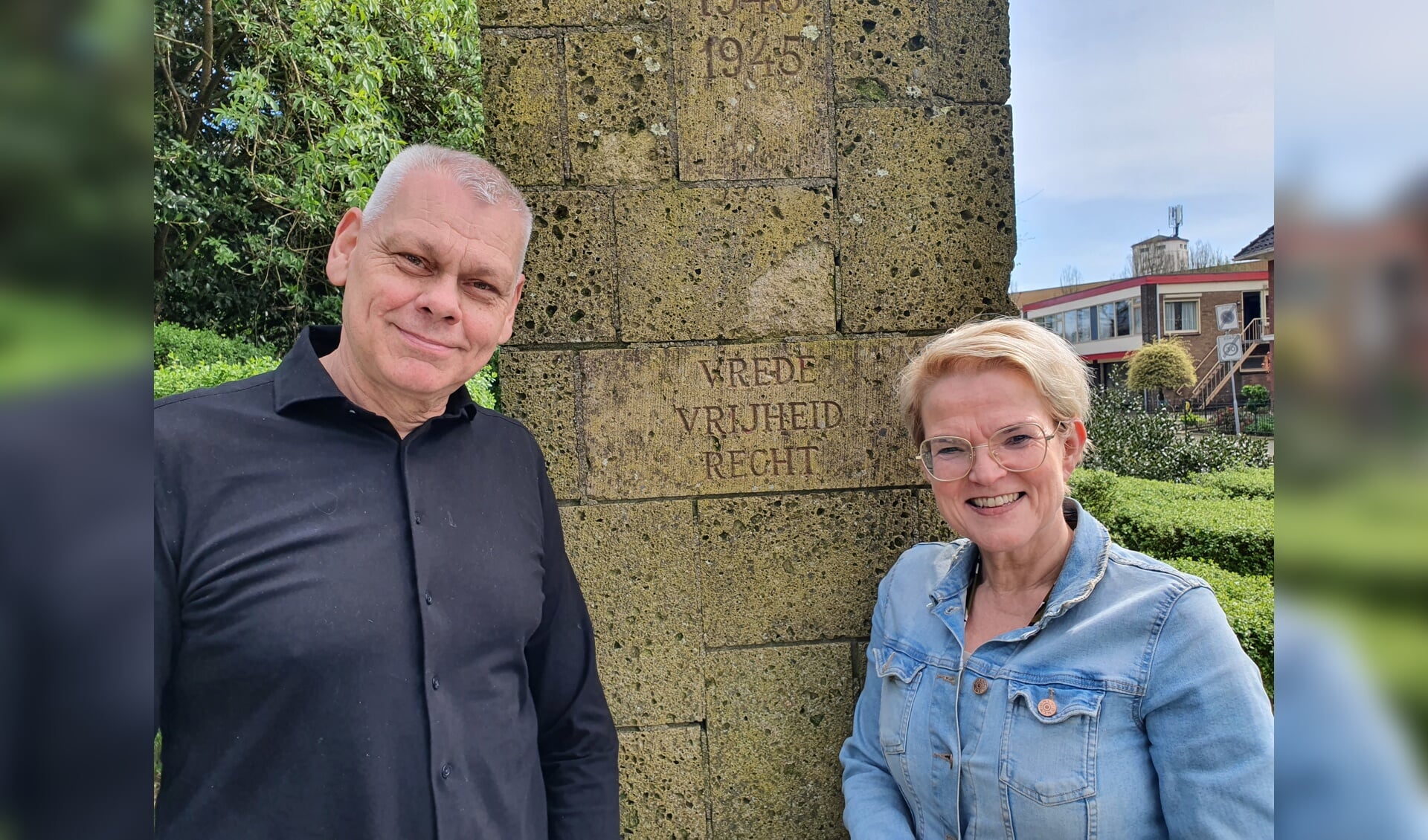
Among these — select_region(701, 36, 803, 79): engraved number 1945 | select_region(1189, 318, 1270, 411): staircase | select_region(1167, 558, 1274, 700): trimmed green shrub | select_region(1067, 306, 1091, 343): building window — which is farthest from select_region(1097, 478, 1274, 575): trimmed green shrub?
select_region(1067, 306, 1091, 343): building window

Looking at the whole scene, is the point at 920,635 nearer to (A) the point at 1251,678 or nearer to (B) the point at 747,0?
(A) the point at 1251,678

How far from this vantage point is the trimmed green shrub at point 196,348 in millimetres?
8367

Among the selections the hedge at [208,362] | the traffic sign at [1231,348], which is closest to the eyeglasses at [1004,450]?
the hedge at [208,362]

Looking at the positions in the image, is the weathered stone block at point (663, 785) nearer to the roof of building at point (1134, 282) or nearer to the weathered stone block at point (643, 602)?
the weathered stone block at point (643, 602)

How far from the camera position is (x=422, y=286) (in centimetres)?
179

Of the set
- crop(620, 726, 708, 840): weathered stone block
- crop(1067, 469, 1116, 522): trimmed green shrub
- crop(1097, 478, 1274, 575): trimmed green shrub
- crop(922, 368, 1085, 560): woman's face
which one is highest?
crop(922, 368, 1085, 560): woman's face

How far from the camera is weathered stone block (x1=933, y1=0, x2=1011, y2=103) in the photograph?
2.64m

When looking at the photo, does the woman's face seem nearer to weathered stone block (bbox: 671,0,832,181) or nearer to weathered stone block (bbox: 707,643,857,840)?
weathered stone block (bbox: 707,643,857,840)

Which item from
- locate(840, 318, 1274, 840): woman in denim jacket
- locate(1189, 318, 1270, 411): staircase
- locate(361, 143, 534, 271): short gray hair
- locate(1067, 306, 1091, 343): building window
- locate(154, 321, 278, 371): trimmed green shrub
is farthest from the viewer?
locate(1067, 306, 1091, 343): building window

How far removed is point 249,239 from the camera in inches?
346

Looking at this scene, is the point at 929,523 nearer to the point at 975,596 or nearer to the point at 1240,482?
the point at 975,596
